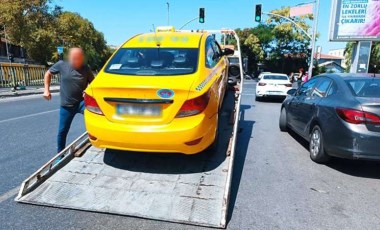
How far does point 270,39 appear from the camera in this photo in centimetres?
5091

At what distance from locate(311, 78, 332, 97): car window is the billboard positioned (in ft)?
59.5

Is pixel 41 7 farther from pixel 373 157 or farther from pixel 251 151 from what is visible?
pixel 373 157

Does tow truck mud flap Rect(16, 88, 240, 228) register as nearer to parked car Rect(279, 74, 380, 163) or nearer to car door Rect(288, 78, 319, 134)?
parked car Rect(279, 74, 380, 163)

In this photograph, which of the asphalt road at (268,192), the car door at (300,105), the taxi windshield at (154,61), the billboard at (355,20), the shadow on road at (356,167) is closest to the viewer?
the asphalt road at (268,192)

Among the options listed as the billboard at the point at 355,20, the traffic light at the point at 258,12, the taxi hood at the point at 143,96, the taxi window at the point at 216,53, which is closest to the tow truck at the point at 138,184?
the taxi hood at the point at 143,96

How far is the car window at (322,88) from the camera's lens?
529cm

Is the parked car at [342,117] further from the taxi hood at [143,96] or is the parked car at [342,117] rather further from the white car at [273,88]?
the white car at [273,88]

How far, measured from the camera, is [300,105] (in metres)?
6.08

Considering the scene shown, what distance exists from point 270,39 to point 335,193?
165ft

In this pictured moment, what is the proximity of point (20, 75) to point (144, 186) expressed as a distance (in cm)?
2115

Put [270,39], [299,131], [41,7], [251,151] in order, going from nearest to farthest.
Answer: [251,151] → [299,131] → [41,7] → [270,39]

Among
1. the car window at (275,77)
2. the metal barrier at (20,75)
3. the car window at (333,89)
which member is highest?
the car window at (333,89)

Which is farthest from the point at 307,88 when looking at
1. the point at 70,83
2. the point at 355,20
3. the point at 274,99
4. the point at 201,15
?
the point at 355,20

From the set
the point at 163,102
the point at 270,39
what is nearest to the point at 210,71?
the point at 163,102
